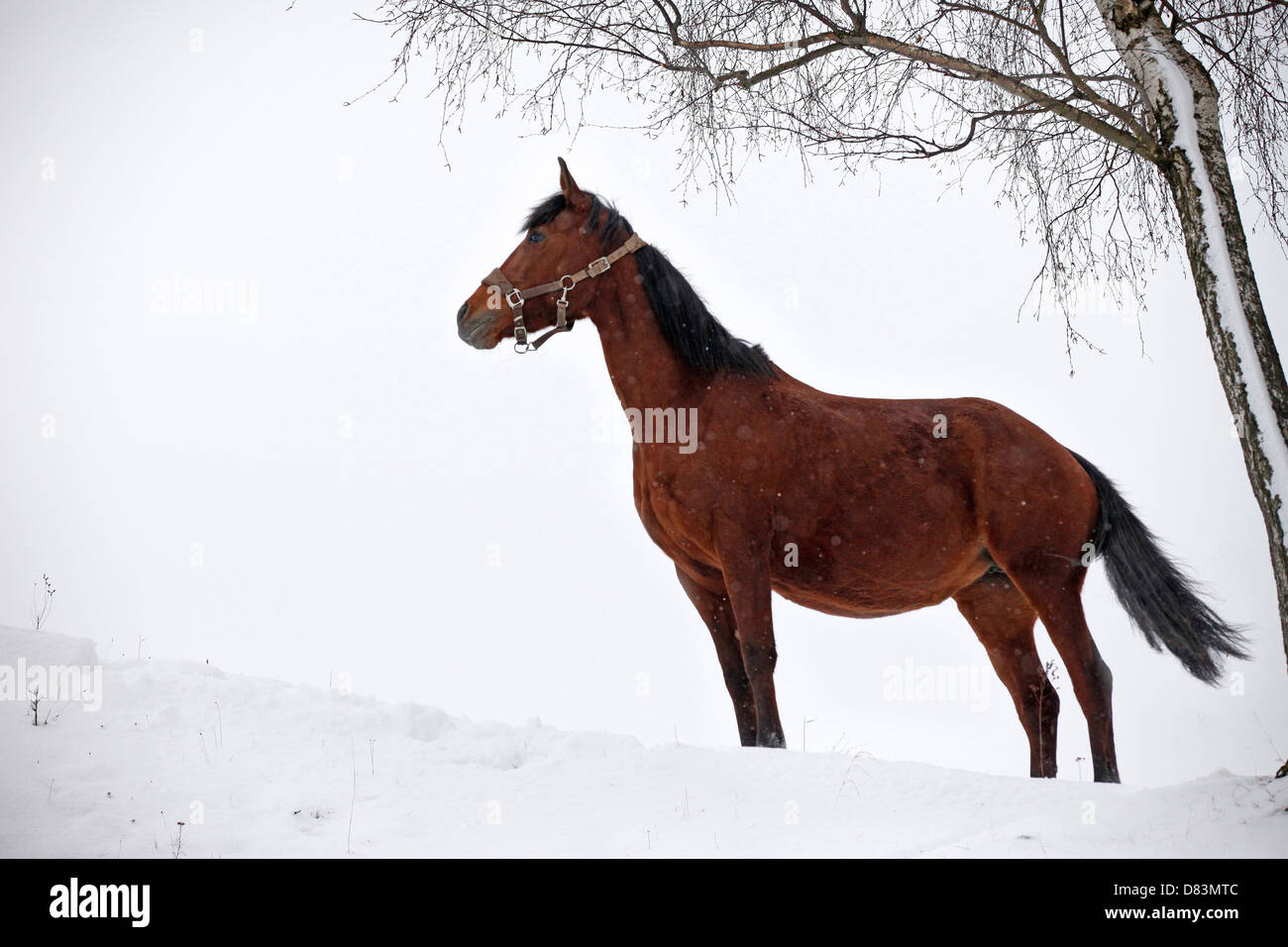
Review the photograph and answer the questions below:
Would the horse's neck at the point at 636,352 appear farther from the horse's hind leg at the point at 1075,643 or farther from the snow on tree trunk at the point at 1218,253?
the snow on tree trunk at the point at 1218,253

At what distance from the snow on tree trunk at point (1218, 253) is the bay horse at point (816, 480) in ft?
5.62

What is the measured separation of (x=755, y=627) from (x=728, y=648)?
67 centimetres

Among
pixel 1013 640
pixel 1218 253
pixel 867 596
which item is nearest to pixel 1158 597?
pixel 1013 640

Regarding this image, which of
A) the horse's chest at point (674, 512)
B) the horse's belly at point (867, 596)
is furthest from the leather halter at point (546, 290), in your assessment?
the horse's belly at point (867, 596)

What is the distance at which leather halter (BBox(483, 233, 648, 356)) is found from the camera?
241 inches

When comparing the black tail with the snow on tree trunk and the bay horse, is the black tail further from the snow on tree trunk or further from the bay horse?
the snow on tree trunk

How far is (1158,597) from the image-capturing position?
20.7 ft

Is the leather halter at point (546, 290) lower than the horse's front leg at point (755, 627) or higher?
higher

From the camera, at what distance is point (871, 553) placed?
6223 mm

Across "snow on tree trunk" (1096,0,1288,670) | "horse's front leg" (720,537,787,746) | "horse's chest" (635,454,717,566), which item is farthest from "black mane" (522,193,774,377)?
"snow on tree trunk" (1096,0,1288,670)

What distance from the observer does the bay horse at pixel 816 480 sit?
6066 mm

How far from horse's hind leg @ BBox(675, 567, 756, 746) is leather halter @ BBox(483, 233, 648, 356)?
5.69 ft

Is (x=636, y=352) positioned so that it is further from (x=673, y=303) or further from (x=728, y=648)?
(x=728, y=648)
